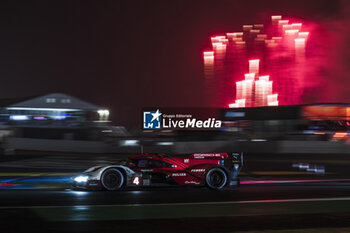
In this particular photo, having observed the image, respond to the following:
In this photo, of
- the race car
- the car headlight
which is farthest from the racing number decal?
the car headlight

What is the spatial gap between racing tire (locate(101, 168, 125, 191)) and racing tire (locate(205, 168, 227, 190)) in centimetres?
230

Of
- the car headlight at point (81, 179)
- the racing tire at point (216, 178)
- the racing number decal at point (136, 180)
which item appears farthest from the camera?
the racing tire at point (216, 178)

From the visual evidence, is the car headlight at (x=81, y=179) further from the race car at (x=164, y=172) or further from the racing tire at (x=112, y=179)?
the racing tire at (x=112, y=179)

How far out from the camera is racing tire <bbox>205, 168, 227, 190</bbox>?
11125 mm

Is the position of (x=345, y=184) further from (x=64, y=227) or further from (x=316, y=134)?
(x=316, y=134)

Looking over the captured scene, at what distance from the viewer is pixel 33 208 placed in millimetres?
8344

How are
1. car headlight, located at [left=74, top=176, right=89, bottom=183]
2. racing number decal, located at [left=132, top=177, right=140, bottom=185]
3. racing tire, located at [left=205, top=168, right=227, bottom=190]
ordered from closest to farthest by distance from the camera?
car headlight, located at [left=74, top=176, right=89, bottom=183]
racing number decal, located at [left=132, top=177, right=140, bottom=185]
racing tire, located at [left=205, top=168, right=227, bottom=190]

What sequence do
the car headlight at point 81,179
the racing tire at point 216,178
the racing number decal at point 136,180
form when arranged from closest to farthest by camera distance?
the car headlight at point 81,179 < the racing number decal at point 136,180 < the racing tire at point 216,178

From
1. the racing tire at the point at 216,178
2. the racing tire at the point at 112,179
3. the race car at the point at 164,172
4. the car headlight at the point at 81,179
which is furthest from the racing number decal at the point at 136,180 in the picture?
the racing tire at the point at 216,178

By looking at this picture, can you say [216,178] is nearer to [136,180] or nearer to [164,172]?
[164,172]

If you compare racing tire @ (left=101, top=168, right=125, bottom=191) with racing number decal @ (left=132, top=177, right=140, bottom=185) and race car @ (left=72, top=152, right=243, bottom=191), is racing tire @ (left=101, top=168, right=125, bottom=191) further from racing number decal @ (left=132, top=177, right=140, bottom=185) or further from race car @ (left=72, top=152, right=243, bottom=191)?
racing number decal @ (left=132, top=177, right=140, bottom=185)

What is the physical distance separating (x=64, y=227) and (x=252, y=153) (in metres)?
Result: 23.3

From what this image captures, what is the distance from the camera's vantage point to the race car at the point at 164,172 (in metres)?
10.7

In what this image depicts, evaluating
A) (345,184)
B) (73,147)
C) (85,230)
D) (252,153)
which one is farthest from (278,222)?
(73,147)
